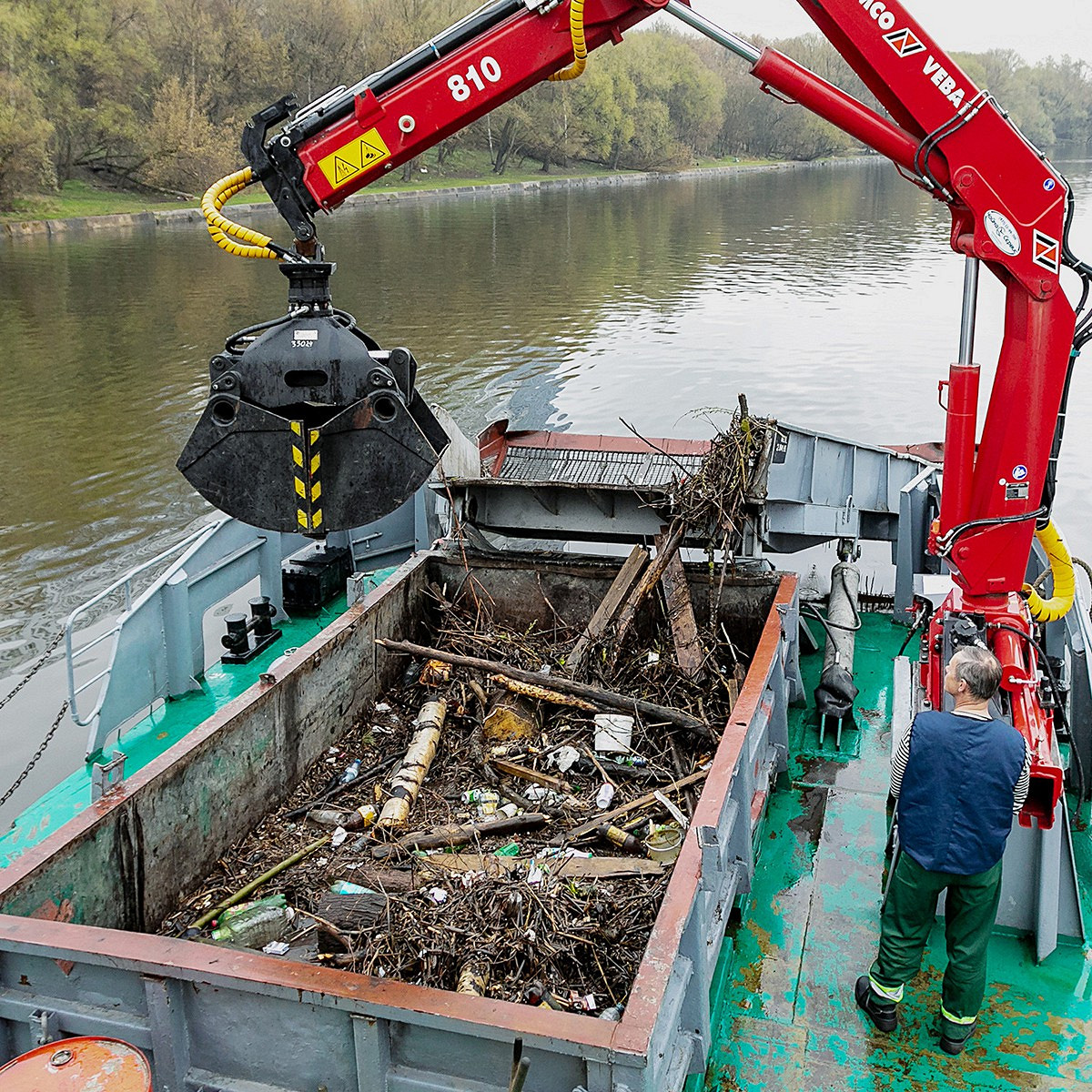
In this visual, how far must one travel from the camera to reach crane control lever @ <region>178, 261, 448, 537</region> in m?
3.97

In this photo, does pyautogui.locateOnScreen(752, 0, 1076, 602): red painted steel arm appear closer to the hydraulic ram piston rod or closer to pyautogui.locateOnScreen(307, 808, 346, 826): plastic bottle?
the hydraulic ram piston rod

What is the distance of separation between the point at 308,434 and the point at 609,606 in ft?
9.92

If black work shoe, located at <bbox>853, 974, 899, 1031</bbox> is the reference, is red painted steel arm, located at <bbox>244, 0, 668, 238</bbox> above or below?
above

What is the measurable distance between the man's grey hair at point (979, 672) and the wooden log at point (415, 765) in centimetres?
263

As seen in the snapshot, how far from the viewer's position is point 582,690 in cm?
605

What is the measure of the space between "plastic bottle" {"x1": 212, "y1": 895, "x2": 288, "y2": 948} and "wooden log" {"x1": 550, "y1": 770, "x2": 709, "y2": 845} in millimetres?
1284

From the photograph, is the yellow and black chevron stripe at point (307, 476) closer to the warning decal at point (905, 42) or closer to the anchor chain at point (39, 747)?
Answer: the anchor chain at point (39, 747)

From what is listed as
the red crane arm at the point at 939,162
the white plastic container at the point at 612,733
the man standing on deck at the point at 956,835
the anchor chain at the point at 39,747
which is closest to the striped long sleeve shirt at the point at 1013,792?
the man standing on deck at the point at 956,835

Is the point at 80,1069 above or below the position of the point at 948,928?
above

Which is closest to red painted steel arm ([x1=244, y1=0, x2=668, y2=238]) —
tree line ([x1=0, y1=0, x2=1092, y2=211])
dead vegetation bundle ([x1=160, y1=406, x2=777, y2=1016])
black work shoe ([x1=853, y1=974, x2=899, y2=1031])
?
dead vegetation bundle ([x1=160, y1=406, x2=777, y2=1016])

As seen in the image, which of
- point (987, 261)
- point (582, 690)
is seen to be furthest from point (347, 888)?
point (987, 261)

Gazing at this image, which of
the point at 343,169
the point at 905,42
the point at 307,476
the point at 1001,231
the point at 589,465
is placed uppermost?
the point at 905,42

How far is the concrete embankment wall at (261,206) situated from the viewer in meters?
40.7

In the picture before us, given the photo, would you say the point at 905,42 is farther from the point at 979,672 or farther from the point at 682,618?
the point at 682,618
